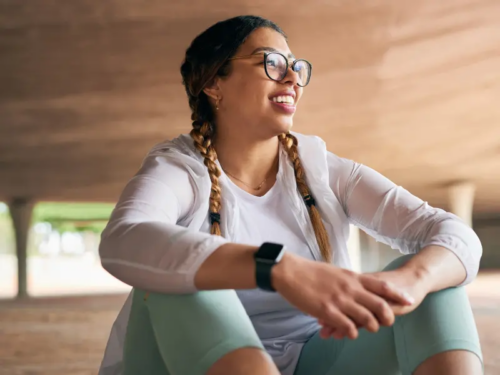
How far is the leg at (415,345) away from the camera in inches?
36.2

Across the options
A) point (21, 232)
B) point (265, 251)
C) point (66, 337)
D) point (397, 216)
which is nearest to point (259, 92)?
point (397, 216)

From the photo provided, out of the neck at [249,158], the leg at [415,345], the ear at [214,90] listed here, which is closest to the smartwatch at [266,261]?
the leg at [415,345]

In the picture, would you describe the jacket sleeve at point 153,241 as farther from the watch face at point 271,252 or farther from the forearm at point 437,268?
the forearm at point 437,268

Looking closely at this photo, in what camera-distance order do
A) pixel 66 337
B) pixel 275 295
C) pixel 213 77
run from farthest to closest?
pixel 66 337 → pixel 213 77 → pixel 275 295

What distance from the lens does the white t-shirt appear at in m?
1.14

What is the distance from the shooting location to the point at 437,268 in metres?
1.00

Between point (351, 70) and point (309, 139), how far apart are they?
16.0 feet

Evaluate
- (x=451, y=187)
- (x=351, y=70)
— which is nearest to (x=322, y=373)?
(x=351, y=70)

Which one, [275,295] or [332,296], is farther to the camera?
[275,295]

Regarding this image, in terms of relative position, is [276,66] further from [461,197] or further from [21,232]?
[21,232]

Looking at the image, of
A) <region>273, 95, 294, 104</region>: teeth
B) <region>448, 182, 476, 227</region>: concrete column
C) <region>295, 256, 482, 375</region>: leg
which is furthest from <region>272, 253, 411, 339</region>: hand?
<region>448, 182, 476, 227</region>: concrete column

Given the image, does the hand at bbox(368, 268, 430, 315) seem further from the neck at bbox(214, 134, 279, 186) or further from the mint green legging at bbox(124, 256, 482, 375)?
the neck at bbox(214, 134, 279, 186)

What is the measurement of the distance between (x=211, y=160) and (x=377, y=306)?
1.79ft

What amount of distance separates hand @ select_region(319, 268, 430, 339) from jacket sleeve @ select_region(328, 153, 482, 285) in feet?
0.43
